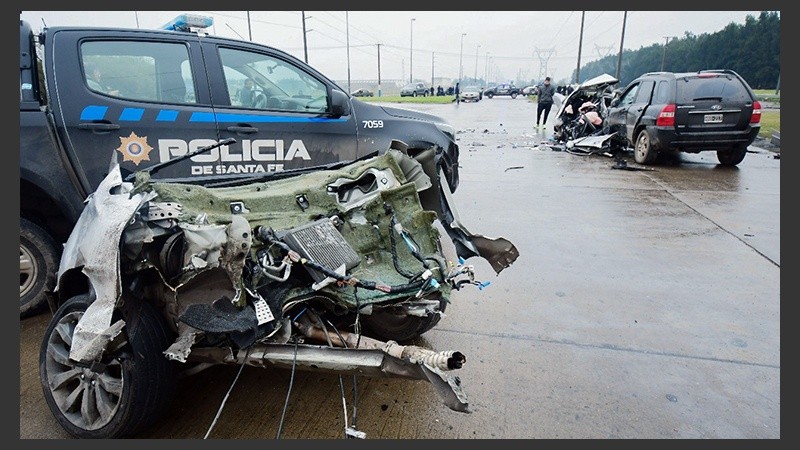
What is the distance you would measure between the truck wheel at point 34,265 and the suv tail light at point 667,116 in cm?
993

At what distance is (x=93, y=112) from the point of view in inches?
146

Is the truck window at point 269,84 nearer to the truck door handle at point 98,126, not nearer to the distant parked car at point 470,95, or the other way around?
the truck door handle at point 98,126

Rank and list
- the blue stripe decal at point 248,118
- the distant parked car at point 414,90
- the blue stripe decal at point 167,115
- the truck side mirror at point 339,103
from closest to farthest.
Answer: the blue stripe decal at point 167,115
the blue stripe decal at point 248,118
the truck side mirror at point 339,103
the distant parked car at point 414,90

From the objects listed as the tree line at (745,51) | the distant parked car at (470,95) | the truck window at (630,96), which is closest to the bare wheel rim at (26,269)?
the truck window at (630,96)

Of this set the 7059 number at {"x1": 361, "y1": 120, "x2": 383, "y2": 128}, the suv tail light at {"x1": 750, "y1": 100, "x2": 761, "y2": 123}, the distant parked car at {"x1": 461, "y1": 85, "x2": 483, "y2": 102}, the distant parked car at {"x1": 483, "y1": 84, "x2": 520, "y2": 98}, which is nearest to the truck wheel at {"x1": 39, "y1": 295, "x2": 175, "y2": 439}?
the 7059 number at {"x1": 361, "y1": 120, "x2": 383, "y2": 128}

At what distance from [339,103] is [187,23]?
150 centimetres

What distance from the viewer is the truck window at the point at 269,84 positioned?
4387 millimetres

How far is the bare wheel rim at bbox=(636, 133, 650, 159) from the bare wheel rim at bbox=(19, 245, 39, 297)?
10.4m

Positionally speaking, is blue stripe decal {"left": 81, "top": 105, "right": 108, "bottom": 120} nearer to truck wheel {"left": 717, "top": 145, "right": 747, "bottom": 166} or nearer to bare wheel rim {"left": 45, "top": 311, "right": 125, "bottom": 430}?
bare wheel rim {"left": 45, "top": 311, "right": 125, "bottom": 430}

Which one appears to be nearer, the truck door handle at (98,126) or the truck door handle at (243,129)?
the truck door handle at (98,126)

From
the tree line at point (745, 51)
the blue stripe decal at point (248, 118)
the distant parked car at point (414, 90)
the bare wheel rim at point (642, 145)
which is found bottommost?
the bare wheel rim at point (642, 145)

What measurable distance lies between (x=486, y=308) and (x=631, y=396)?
132 centimetres

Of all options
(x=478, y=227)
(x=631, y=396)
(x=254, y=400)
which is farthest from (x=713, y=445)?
(x=478, y=227)

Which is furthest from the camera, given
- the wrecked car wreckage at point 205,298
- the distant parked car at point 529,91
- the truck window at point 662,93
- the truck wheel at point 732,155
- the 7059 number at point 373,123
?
the distant parked car at point 529,91
